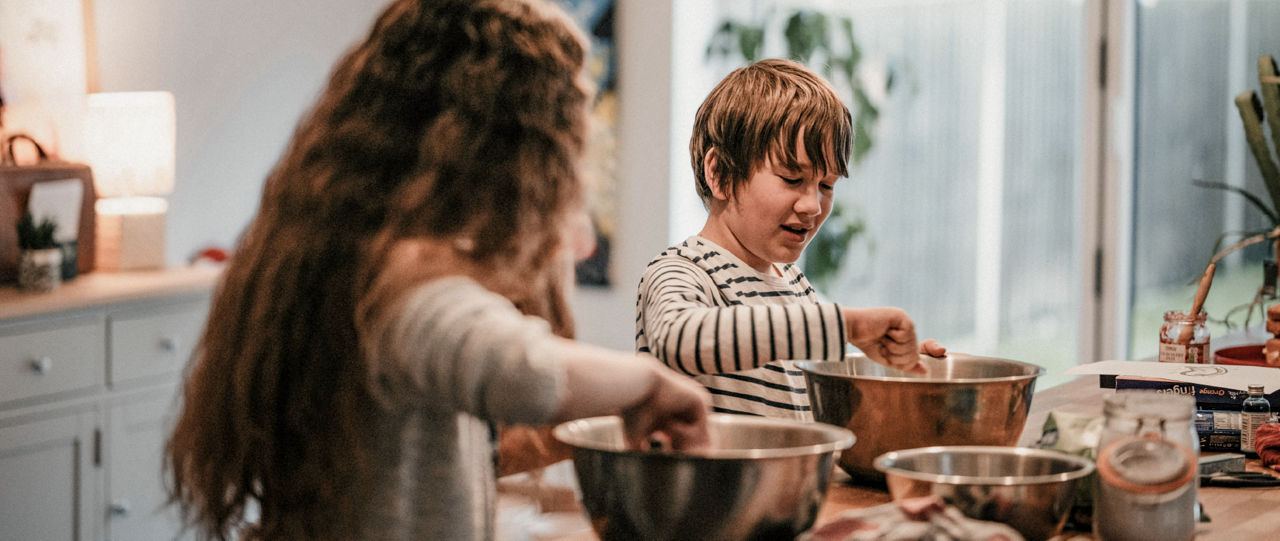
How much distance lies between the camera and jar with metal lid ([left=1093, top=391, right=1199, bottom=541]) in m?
0.93

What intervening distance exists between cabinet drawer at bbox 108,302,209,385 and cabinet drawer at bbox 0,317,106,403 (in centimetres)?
5

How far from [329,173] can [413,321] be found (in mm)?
163

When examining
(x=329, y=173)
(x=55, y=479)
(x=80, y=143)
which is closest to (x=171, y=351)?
(x=55, y=479)

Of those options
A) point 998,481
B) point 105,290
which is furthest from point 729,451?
point 105,290

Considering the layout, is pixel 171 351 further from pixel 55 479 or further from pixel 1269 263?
pixel 1269 263

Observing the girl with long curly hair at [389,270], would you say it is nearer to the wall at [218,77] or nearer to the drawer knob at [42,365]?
the drawer knob at [42,365]

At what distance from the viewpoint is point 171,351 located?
286 cm

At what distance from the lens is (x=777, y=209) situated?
54.8 inches

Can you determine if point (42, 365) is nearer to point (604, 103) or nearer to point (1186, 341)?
point (604, 103)

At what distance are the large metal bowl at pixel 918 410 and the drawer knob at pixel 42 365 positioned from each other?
2.01 metres

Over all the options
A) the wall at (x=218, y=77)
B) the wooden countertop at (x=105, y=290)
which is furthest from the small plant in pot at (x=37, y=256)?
the wall at (x=218, y=77)

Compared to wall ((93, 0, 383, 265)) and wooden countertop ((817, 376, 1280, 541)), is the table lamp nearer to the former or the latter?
wall ((93, 0, 383, 265))

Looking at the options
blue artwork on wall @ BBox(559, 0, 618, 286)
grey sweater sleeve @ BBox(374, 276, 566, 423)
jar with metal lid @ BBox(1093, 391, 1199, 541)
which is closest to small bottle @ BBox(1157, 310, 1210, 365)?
jar with metal lid @ BBox(1093, 391, 1199, 541)

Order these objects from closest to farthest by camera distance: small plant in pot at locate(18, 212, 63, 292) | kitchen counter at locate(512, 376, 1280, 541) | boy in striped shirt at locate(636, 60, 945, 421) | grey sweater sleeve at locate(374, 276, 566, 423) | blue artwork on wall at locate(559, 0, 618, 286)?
grey sweater sleeve at locate(374, 276, 566, 423) < kitchen counter at locate(512, 376, 1280, 541) < boy in striped shirt at locate(636, 60, 945, 421) < small plant in pot at locate(18, 212, 63, 292) < blue artwork on wall at locate(559, 0, 618, 286)
